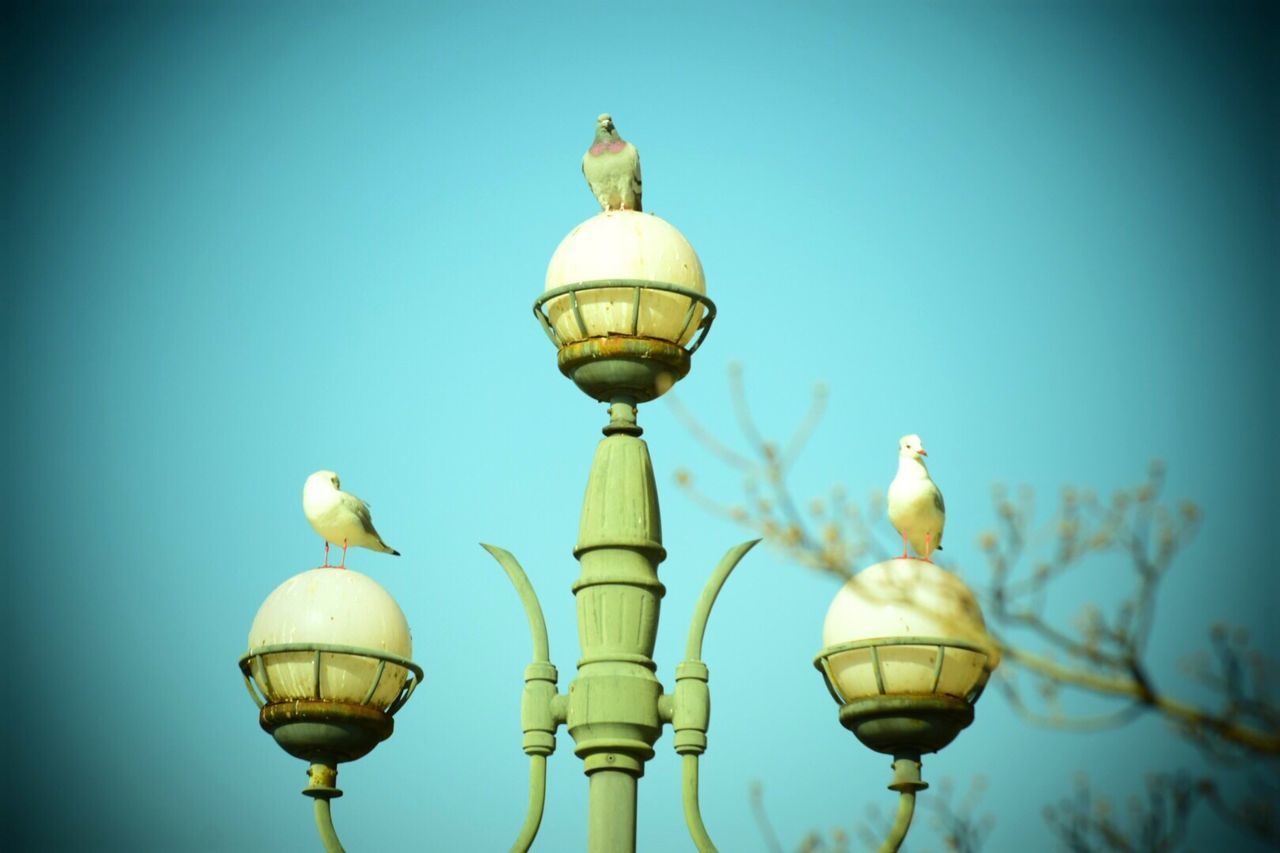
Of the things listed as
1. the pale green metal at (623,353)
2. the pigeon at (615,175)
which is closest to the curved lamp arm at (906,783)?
the pale green metal at (623,353)

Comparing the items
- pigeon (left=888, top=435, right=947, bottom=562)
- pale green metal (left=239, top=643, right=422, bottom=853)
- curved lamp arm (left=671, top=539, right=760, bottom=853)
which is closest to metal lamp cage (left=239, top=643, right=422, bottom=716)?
pale green metal (left=239, top=643, right=422, bottom=853)

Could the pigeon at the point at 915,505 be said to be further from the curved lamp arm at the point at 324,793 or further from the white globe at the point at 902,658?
the curved lamp arm at the point at 324,793

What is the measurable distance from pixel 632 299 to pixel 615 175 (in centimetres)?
123

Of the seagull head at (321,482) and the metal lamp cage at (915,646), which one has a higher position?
the seagull head at (321,482)

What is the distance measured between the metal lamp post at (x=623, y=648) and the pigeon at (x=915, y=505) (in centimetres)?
92

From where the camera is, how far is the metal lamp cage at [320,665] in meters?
7.99

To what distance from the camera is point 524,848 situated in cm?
771

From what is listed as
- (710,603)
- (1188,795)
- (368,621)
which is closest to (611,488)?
(710,603)

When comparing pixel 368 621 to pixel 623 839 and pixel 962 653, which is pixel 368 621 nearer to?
pixel 623 839

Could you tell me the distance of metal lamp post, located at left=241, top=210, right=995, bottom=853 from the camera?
25.4 feet

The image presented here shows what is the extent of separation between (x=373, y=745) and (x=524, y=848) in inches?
37.1

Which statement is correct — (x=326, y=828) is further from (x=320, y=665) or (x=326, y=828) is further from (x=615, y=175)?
(x=615, y=175)

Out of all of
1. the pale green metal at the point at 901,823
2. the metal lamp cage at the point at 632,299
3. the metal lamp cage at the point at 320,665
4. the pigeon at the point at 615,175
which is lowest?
the pale green metal at the point at 901,823

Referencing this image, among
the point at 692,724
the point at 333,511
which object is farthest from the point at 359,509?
the point at 692,724
